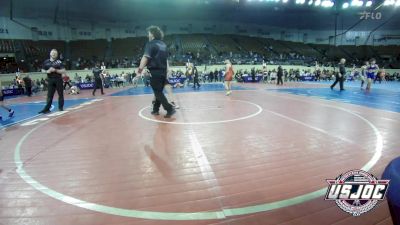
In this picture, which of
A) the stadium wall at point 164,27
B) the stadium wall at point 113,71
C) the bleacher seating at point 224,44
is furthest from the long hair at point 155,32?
the stadium wall at point 164,27

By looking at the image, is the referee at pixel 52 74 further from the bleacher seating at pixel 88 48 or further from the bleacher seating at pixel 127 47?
the bleacher seating at pixel 127 47

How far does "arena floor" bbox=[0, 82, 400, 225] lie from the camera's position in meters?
2.68

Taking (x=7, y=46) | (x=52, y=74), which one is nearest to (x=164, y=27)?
(x=7, y=46)

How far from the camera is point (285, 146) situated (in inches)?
190

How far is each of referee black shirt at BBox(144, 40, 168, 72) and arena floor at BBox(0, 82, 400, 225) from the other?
4.59 feet

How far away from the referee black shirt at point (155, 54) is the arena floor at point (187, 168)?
4.59 feet

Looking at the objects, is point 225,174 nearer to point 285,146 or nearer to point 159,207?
point 159,207

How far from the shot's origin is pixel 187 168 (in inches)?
153

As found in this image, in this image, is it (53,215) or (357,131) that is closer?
(53,215)

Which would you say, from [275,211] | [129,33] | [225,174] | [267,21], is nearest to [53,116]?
[225,174]

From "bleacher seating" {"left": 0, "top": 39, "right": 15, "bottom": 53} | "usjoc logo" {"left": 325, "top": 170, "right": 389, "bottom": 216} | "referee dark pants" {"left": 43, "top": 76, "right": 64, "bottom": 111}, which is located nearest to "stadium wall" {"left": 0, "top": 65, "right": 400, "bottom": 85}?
"bleacher seating" {"left": 0, "top": 39, "right": 15, "bottom": 53}

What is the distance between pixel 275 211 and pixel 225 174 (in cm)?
103

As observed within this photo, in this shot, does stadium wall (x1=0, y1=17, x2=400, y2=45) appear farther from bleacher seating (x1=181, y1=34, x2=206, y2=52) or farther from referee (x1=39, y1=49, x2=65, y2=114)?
referee (x1=39, y1=49, x2=65, y2=114)

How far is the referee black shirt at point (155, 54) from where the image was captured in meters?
7.03
